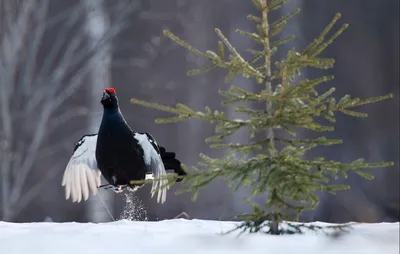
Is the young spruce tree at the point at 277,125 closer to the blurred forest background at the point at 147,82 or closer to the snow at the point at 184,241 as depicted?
the snow at the point at 184,241

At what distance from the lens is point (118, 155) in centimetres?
212

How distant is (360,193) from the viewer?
4.31m

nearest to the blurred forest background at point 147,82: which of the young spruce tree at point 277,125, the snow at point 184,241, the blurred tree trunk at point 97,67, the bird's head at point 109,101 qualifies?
the blurred tree trunk at point 97,67

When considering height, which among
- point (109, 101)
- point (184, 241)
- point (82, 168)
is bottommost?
point (184, 241)

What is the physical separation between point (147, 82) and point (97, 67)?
356 millimetres

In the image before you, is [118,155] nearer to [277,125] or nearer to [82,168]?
[82,168]

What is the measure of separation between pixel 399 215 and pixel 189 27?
196cm

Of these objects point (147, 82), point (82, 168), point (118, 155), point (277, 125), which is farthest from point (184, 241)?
point (147, 82)

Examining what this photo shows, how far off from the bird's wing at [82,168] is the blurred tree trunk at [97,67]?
67.3 inches

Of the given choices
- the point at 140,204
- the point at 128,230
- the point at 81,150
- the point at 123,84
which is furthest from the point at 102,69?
the point at 128,230

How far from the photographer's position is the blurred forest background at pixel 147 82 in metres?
3.98

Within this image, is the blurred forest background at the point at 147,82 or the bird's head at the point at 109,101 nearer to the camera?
the bird's head at the point at 109,101

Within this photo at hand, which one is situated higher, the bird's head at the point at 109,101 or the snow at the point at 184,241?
the bird's head at the point at 109,101

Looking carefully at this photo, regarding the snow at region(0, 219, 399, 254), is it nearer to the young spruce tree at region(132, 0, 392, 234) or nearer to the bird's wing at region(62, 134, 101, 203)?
the young spruce tree at region(132, 0, 392, 234)
